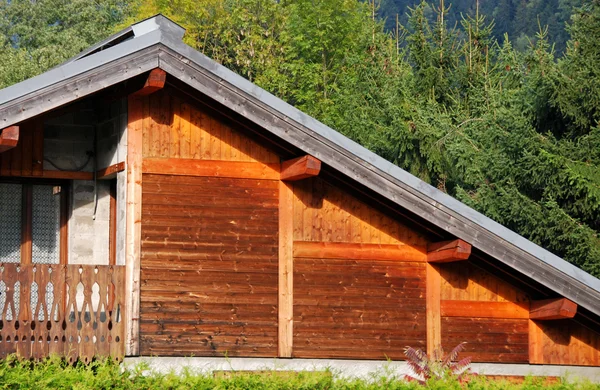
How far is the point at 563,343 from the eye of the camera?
48.8 feet

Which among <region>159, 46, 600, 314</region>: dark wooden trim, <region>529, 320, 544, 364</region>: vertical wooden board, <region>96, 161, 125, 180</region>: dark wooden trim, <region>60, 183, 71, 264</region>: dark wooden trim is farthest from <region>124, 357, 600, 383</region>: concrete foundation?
<region>96, 161, 125, 180</region>: dark wooden trim

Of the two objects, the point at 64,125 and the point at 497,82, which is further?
the point at 497,82

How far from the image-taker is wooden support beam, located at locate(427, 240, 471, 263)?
544 inches

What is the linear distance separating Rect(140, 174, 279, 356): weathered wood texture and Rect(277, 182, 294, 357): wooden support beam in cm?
8

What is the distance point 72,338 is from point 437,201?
5.09m

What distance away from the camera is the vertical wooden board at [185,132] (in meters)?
13.6

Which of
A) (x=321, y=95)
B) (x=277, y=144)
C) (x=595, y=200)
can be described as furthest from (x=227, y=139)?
(x=321, y=95)

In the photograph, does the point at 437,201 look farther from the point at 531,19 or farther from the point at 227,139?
the point at 531,19

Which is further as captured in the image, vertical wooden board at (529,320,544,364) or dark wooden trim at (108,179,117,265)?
vertical wooden board at (529,320,544,364)

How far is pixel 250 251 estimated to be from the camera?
13711 mm

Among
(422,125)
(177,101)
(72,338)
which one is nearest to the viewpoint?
(72,338)

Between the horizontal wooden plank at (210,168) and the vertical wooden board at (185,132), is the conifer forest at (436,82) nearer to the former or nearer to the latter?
the horizontal wooden plank at (210,168)

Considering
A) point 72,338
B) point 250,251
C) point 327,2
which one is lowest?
point 72,338

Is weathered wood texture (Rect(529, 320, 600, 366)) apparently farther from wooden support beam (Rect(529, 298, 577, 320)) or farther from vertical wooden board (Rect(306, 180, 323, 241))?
vertical wooden board (Rect(306, 180, 323, 241))
